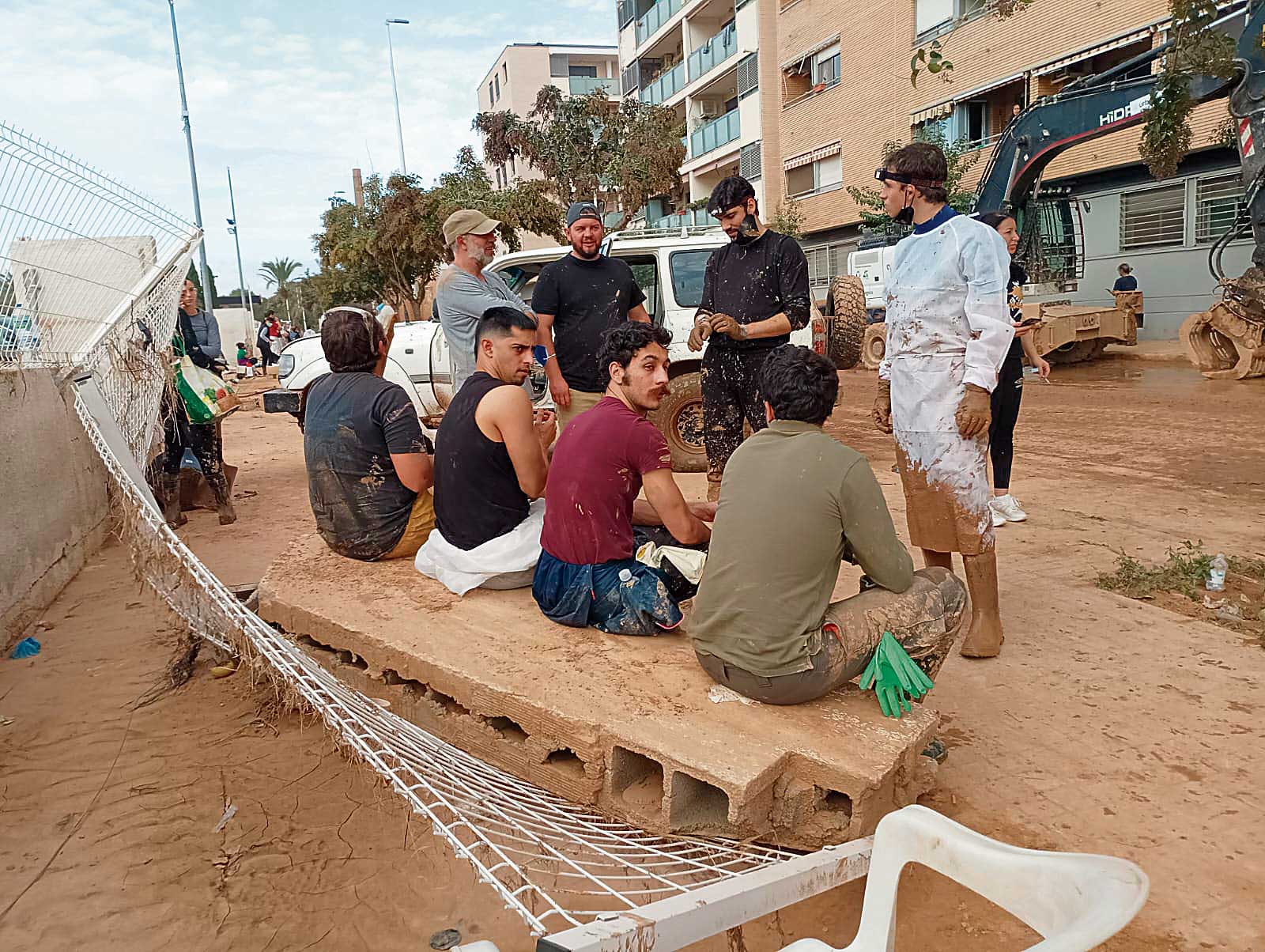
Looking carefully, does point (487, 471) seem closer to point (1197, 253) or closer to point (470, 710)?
point (470, 710)

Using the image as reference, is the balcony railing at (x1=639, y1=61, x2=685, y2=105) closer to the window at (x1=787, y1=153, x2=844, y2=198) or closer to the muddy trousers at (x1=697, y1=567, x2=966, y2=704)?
the window at (x1=787, y1=153, x2=844, y2=198)

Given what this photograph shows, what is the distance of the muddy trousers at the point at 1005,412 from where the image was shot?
4.88 metres

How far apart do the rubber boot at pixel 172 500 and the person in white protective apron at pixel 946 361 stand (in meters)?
5.50

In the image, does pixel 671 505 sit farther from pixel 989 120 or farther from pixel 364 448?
pixel 989 120

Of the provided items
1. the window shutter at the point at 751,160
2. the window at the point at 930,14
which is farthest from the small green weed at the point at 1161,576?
the window shutter at the point at 751,160

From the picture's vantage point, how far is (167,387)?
5.91m

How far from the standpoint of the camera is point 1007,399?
490 cm

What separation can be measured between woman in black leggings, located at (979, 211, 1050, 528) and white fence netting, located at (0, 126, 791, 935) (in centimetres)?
328

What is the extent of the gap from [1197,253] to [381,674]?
54.4ft

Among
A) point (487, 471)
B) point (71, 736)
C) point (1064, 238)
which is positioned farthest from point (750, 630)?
point (1064, 238)

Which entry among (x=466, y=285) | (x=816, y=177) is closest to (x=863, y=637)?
(x=466, y=285)

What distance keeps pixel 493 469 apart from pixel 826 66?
23758 millimetres

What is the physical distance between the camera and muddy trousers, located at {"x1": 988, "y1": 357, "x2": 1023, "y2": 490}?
16.0ft

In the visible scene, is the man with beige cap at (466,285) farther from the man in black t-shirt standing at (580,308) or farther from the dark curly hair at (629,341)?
the dark curly hair at (629,341)
